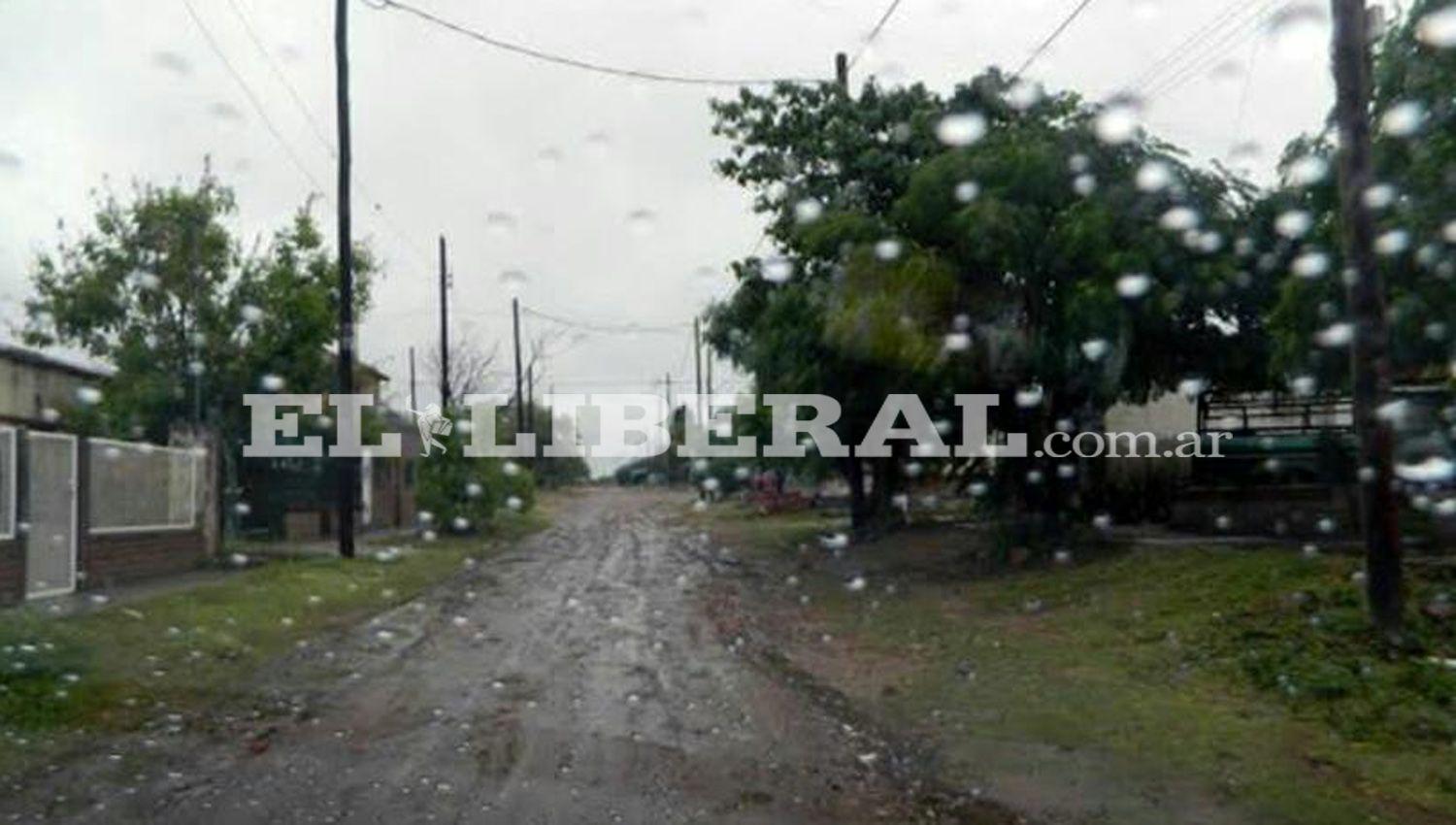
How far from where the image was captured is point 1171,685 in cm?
1070

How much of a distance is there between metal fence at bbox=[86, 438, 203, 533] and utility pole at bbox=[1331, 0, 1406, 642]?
1438cm

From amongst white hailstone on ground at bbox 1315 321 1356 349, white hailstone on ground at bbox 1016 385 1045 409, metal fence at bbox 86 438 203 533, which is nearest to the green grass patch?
metal fence at bbox 86 438 203 533

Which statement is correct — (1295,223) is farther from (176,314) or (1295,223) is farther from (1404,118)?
(176,314)

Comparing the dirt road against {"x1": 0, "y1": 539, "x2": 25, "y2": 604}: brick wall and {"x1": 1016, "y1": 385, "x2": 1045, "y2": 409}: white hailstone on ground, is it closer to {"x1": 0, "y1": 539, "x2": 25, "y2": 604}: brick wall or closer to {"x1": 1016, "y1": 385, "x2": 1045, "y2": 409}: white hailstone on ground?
{"x1": 0, "y1": 539, "x2": 25, "y2": 604}: brick wall

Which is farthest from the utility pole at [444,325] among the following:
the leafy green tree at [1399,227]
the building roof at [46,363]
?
the leafy green tree at [1399,227]

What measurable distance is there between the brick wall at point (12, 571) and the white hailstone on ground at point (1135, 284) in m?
12.0

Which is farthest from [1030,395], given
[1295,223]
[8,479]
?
[8,479]

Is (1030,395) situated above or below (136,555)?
above

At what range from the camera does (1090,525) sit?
2144 centimetres

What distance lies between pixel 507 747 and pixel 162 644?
6.05 m

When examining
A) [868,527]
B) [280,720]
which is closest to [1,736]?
[280,720]

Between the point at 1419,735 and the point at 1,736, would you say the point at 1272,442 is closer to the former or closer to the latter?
the point at 1419,735

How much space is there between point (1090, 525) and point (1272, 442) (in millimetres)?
2810

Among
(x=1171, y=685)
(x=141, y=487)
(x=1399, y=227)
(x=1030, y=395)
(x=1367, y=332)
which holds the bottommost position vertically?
(x=1171, y=685)
